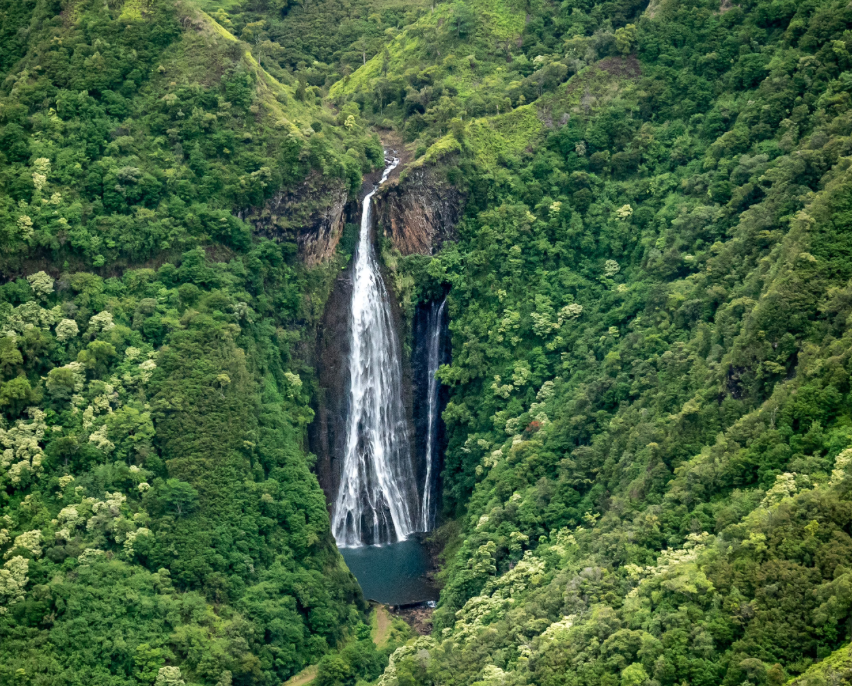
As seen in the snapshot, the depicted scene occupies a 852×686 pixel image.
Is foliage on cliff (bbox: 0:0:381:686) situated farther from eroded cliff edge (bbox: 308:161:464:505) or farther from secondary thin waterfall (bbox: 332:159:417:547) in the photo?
secondary thin waterfall (bbox: 332:159:417:547)

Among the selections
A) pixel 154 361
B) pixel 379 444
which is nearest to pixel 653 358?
pixel 379 444

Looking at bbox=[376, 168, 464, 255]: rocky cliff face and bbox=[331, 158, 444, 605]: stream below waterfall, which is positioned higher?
bbox=[376, 168, 464, 255]: rocky cliff face

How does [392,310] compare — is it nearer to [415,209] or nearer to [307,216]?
[415,209]

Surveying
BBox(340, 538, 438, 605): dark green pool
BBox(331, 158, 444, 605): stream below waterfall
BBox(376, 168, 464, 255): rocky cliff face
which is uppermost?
BBox(376, 168, 464, 255): rocky cliff face

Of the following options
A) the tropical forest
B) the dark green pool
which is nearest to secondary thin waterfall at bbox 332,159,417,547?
the tropical forest

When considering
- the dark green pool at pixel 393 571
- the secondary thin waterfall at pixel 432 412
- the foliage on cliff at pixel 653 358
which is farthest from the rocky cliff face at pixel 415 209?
the dark green pool at pixel 393 571

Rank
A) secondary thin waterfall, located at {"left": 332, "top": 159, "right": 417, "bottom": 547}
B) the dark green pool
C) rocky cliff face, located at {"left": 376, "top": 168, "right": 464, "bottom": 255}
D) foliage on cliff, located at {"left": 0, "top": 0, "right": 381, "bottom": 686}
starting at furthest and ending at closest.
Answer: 1. rocky cliff face, located at {"left": 376, "top": 168, "right": 464, "bottom": 255}
2. secondary thin waterfall, located at {"left": 332, "top": 159, "right": 417, "bottom": 547}
3. the dark green pool
4. foliage on cliff, located at {"left": 0, "top": 0, "right": 381, "bottom": 686}

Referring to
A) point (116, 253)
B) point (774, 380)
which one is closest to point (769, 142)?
point (774, 380)
